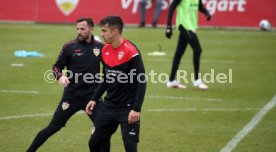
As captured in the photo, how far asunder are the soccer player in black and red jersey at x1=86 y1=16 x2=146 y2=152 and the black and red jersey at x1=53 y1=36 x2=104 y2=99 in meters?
1.09

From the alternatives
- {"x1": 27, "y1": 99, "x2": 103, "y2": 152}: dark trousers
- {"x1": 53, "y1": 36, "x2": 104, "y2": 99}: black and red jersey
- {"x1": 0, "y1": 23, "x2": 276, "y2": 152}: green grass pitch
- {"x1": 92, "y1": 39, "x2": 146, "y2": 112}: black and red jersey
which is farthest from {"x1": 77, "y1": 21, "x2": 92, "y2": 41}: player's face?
{"x1": 0, "y1": 23, "x2": 276, "y2": 152}: green grass pitch

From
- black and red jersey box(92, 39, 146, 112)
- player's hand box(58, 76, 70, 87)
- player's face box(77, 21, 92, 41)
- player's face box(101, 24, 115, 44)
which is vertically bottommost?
player's hand box(58, 76, 70, 87)

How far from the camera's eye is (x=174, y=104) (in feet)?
46.1

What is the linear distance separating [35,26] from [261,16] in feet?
34.8

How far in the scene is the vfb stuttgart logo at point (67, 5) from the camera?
3109 cm

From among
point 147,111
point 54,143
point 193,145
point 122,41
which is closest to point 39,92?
point 147,111

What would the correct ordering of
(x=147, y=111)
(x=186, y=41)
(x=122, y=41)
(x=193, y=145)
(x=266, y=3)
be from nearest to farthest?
(x=122, y=41) → (x=193, y=145) → (x=147, y=111) → (x=186, y=41) → (x=266, y=3)

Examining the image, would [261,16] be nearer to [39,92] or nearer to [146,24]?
[146,24]

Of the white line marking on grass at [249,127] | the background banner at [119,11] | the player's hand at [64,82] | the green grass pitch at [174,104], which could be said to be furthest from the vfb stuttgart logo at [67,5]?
the player's hand at [64,82]

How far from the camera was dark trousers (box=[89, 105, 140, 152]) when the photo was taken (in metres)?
8.12

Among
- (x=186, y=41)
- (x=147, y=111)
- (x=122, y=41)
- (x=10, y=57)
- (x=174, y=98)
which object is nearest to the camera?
(x=122, y=41)

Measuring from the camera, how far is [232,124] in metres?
12.2

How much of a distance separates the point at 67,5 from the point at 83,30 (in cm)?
2213

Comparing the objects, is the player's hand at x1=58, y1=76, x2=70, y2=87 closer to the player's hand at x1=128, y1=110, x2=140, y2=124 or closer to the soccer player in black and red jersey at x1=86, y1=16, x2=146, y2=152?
the soccer player in black and red jersey at x1=86, y1=16, x2=146, y2=152
